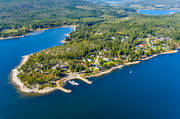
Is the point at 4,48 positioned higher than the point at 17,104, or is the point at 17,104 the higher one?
the point at 4,48

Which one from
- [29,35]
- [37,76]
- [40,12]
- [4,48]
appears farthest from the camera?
[40,12]

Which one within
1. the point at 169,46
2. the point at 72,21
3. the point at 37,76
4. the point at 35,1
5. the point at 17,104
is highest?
the point at 35,1

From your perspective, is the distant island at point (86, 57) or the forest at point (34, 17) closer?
the distant island at point (86, 57)

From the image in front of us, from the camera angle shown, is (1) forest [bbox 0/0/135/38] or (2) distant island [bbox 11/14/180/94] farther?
(1) forest [bbox 0/0/135/38]

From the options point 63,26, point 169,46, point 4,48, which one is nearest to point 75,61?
point 4,48

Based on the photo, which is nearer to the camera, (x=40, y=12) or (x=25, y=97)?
(x=25, y=97)

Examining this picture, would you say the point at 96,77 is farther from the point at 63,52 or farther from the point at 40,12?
the point at 40,12

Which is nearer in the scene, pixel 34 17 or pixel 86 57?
pixel 86 57

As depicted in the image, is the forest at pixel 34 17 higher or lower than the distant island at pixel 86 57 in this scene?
higher
